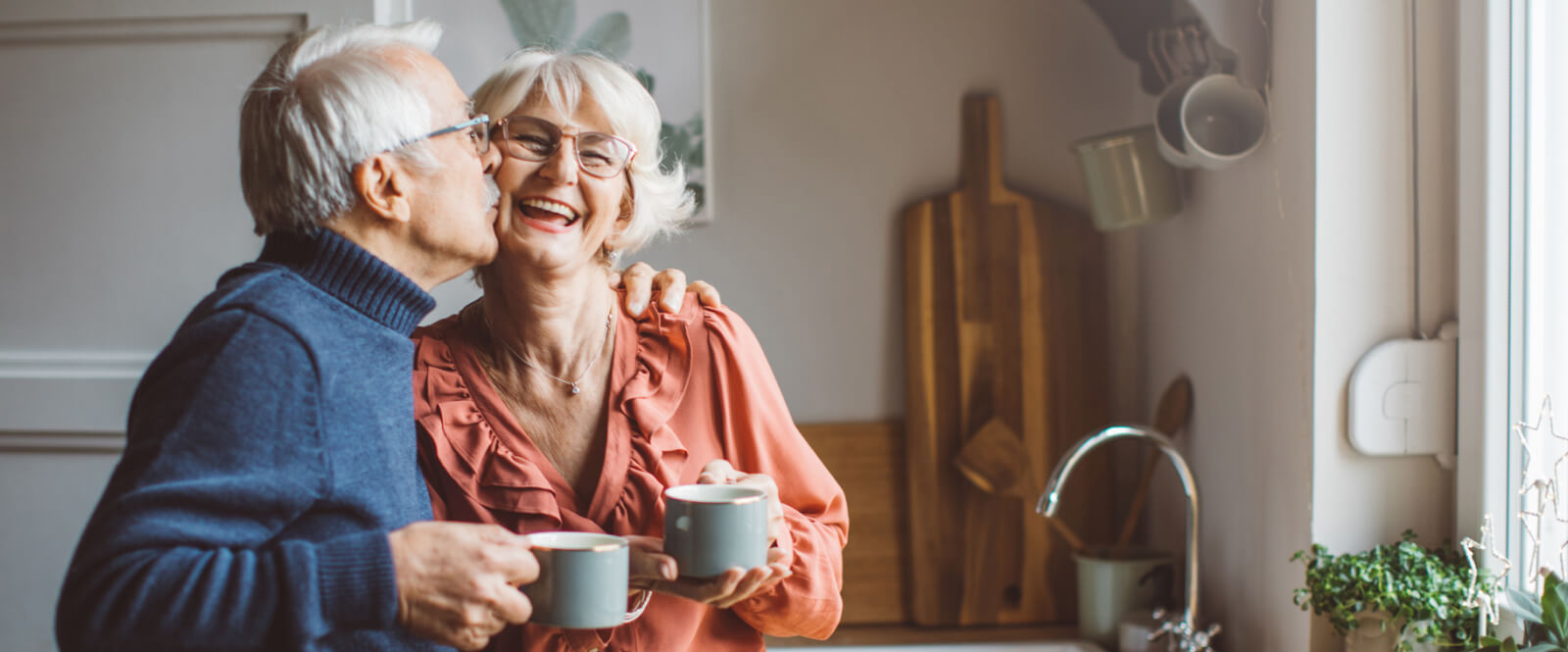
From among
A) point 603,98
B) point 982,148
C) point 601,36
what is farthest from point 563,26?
point 603,98

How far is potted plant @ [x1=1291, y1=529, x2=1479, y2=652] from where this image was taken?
3.97 feet

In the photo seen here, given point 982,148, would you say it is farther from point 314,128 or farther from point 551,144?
point 314,128

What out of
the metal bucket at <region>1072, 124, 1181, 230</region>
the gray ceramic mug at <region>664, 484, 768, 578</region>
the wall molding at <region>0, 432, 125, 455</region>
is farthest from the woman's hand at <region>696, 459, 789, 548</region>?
the wall molding at <region>0, 432, 125, 455</region>

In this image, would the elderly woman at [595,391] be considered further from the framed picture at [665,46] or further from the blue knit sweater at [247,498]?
the framed picture at [665,46]

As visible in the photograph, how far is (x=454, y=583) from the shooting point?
2.43ft

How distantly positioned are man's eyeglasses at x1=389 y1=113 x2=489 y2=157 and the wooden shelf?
4.53ft

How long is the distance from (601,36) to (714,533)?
4.88 ft

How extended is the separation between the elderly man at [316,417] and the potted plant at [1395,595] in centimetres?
102

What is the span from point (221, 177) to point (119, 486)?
1143mm

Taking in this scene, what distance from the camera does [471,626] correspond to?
75 centimetres

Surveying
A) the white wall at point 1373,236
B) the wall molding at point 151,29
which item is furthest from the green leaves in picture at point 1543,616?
the wall molding at point 151,29

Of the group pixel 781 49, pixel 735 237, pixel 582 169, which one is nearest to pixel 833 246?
pixel 735 237

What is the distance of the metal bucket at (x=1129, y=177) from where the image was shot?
1.84 m

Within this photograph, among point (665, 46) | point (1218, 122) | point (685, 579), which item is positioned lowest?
point (685, 579)
